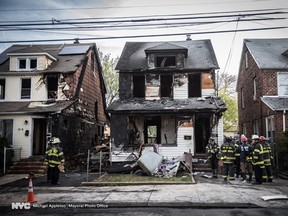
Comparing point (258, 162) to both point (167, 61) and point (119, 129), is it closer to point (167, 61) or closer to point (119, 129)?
point (119, 129)

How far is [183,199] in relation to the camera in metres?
7.66

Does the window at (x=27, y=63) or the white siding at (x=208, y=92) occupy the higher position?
the window at (x=27, y=63)

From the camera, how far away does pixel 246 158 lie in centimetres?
1152

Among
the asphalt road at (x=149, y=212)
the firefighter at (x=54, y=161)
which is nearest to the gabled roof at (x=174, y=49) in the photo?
the firefighter at (x=54, y=161)

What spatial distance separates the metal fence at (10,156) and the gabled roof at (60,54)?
5.65 meters

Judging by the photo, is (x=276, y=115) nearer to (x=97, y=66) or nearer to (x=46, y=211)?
(x=46, y=211)

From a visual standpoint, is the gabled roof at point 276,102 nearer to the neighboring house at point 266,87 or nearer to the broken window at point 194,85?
the neighboring house at point 266,87

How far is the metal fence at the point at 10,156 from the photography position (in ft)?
48.7

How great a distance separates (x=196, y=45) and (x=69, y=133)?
11.8 m

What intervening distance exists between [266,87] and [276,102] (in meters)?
1.36

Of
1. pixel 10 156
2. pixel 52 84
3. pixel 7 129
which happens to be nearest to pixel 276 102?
pixel 52 84

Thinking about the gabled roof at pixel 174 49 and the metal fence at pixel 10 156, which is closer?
the metal fence at pixel 10 156

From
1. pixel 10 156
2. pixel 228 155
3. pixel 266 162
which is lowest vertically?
pixel 10 156

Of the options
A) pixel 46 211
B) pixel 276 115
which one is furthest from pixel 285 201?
pixel 276 115
